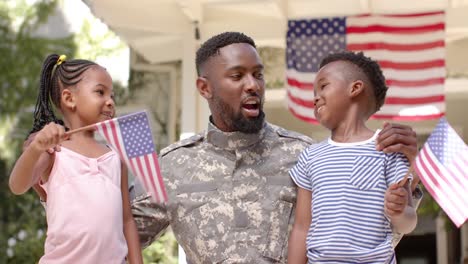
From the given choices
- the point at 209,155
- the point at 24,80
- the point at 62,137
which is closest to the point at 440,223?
the point at 24,80

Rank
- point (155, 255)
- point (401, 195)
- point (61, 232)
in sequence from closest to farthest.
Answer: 1. point (401, 195)
2. point (61, 232)
3. point (155, 255)

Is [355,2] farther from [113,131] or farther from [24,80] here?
[24,80]

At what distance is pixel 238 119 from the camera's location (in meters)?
4.20

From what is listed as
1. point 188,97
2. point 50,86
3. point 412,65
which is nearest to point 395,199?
point 50,86

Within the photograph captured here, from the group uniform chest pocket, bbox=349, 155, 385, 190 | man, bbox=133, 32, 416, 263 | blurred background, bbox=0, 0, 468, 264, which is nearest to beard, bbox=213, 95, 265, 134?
man, bbox=133, 32, 416, 263

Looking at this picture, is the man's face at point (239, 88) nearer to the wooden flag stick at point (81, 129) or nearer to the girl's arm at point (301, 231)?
the girl's arm at point (301, 231)

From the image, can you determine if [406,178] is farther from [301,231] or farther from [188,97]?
[188,97]

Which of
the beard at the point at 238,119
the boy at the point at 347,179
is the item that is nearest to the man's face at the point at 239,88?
the beard at the point at 238,119

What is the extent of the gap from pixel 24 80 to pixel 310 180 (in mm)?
12023

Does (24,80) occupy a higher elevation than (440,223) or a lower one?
higher

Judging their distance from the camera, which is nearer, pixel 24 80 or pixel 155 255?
pixel 155 255

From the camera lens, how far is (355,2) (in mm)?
8984

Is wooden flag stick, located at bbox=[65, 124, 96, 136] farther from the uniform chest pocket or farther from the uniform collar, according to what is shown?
the uniform chest pocket

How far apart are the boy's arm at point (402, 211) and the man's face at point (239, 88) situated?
740mm
